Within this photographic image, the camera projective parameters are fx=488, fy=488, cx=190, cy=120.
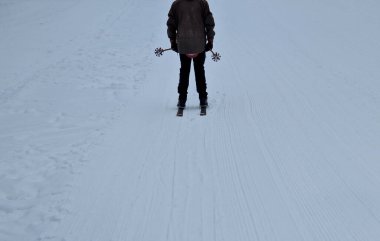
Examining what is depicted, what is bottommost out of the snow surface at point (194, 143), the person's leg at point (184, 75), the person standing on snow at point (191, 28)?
the snow surface at point (194, 143)

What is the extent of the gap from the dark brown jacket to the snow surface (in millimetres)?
1059

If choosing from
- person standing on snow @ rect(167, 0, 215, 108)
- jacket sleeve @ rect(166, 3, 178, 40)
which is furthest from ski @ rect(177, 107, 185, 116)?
jacket sleeve @ rect(166, 3, 178, 40)

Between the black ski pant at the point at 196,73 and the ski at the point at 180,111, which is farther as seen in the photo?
the ski at the point at 180,111

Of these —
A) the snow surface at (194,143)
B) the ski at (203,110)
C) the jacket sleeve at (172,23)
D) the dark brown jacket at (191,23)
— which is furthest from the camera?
the ski at (203,110)

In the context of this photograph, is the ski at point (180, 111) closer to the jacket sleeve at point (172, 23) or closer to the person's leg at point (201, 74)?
the person's leg at point (201, 74)

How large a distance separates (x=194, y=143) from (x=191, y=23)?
1.75 metres

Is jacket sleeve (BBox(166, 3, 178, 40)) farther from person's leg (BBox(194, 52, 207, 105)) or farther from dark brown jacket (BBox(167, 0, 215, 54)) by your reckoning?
person's leg (BBox(194, 52, 207, 105))

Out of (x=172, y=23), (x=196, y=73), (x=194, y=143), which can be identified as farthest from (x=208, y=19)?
(x=194, y=143)

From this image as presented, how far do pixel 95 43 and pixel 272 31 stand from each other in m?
4.66

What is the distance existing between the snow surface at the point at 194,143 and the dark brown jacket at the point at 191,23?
1.06m

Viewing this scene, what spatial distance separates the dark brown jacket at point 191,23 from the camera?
6.72 m

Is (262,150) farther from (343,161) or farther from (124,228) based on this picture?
(124,228)

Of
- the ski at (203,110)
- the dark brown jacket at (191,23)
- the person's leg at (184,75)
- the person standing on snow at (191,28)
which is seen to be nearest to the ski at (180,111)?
the person's leg at (184,75)

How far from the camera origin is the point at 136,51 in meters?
11.5
